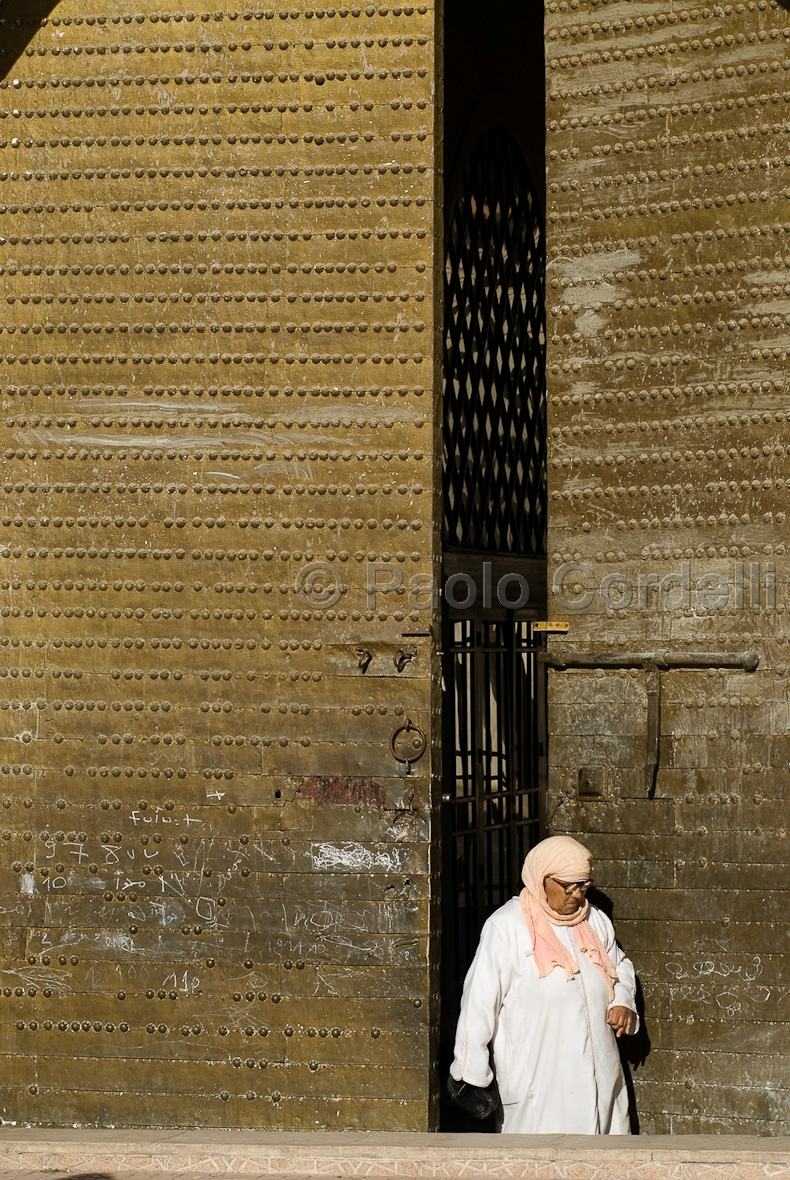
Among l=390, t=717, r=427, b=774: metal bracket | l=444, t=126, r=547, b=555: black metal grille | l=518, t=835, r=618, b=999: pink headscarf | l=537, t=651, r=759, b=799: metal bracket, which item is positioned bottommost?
l=518, t=835, r=618, b=999: pink headscarf

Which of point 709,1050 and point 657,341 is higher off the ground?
point 657,341

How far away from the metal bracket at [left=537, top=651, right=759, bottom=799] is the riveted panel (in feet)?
2.20

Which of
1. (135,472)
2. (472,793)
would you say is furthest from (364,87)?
(472,793)

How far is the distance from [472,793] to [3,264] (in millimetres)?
3962

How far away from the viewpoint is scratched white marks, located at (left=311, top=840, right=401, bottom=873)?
5.18m

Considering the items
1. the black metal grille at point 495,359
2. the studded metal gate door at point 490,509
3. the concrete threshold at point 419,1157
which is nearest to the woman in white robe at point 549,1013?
the concrete threshold at point 419,1157

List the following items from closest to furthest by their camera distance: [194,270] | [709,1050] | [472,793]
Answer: [709,1050] < [194,270] < [472,793]

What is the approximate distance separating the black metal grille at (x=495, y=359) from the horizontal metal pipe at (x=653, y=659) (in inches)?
82.4

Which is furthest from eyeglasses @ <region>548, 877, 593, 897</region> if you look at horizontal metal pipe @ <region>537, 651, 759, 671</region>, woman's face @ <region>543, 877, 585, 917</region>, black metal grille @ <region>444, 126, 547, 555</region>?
black metal grille @ <region>444, 126, 547, 555</region>

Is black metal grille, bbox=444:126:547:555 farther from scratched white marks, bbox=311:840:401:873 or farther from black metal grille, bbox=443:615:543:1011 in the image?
scratched white marks, bbox=311:840:401:873

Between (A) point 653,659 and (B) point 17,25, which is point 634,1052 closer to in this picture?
(A) point 653,659

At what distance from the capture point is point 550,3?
5547 millimetres

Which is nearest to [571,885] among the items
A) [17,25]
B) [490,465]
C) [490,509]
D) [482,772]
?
[482,772]

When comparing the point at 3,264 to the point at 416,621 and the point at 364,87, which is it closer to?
the point at 364,87
